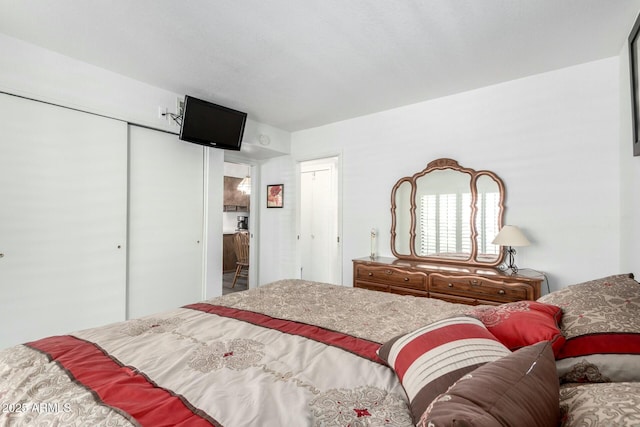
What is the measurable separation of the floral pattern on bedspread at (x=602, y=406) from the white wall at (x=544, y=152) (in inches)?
99.4

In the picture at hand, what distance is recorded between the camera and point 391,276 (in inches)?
127

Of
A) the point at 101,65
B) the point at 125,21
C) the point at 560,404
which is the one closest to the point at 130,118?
the point at 101,65

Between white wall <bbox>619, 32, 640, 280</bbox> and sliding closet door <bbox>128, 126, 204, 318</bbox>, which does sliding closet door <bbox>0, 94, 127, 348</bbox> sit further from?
white wall <bbox>619, 32, 640, 280</bbox>

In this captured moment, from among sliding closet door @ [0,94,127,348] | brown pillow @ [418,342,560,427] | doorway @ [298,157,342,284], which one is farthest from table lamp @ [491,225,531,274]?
sliding closet door @ [0,94,127,348]

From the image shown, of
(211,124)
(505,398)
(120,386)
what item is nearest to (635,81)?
(505,398)

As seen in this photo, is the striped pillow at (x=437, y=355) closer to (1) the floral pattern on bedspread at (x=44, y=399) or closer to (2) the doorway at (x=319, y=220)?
(1) the floral pattern on bedspread at (x=44, y=399)

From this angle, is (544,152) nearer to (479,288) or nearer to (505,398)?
(479,288)

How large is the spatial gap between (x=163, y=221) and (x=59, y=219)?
2.97 feet

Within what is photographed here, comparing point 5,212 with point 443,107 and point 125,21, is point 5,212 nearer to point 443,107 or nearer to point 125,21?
point 125,21

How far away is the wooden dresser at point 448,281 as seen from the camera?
8.32 ft

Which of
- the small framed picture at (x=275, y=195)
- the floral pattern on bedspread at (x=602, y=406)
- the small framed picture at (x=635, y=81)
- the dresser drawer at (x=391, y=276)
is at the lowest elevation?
the dresser drawer at (x=391, y=276)

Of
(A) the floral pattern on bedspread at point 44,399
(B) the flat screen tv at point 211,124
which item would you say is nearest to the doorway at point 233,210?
(B) the flat screen tv at point 211,124

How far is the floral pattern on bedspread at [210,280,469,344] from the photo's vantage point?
1.49 metres

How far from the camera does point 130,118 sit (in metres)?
2.95
